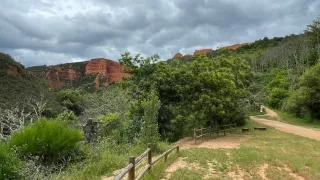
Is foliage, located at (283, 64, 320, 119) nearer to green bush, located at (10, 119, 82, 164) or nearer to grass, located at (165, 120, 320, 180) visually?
grass, located at (165, 120, 320, 180)

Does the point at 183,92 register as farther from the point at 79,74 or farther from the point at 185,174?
the point at 79,74

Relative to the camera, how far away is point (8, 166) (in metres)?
6.07

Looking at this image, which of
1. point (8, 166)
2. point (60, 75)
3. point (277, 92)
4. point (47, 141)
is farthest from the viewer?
point (60, 75)

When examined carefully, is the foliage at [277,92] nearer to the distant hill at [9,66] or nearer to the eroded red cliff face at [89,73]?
the eroded red cliff face at [89,73]

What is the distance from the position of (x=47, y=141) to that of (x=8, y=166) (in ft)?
9.66

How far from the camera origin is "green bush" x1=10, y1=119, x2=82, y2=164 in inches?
332

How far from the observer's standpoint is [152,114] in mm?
14422

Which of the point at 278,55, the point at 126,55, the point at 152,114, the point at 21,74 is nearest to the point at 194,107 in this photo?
the point at 126,55

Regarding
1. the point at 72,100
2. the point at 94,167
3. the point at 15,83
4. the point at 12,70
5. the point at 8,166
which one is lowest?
the point at 94,167

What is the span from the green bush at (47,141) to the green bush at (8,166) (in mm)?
1600

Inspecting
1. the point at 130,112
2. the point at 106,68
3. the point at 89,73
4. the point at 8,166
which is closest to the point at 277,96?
the point at 130,112

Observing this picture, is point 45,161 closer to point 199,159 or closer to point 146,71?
point 199,159

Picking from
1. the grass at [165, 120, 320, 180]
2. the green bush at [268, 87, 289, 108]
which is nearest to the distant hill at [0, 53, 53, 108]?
the grass at [165, 120, 320, 180]

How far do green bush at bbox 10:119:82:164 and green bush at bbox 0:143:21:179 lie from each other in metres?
1.60
